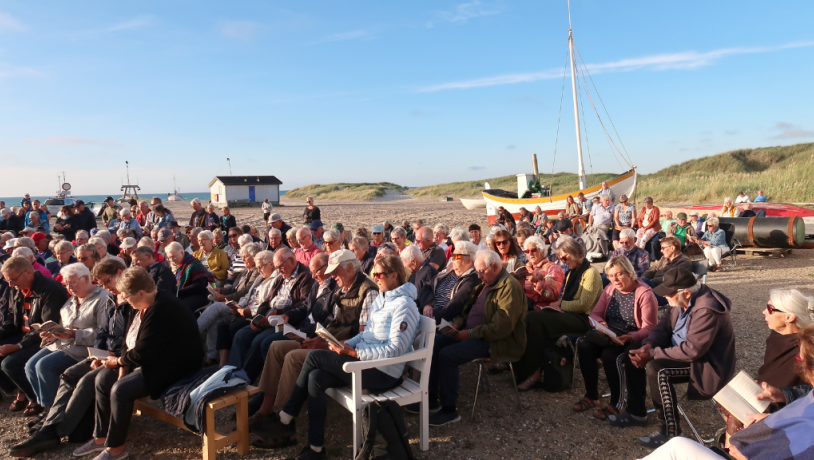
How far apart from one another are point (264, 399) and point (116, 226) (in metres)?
9.57

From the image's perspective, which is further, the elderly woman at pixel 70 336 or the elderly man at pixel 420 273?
the elderly man at pixel 420 273

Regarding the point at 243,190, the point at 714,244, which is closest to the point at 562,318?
the point at 714,244

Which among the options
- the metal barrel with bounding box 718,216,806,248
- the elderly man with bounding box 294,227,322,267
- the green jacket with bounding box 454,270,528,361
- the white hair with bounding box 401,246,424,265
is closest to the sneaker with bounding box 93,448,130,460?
the green jacket with bounding box 454,270,528,361

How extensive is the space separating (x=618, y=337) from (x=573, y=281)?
0.86 metres

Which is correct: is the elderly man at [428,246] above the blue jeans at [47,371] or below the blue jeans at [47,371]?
above

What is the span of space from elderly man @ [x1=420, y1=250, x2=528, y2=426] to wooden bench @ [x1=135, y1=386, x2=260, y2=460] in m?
1.37

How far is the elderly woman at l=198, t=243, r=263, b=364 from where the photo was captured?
4940mm

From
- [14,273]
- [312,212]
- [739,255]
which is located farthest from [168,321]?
[739,255]

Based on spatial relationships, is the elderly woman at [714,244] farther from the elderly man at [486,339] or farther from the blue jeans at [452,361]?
the blue jeans at [452,361]

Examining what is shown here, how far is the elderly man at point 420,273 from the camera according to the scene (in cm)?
480

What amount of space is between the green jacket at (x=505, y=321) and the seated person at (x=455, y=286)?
1.27 ft

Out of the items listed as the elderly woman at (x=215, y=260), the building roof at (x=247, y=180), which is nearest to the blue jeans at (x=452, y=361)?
the elderly woman at (x=215, y=260)

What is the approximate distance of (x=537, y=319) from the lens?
4320 millimetres

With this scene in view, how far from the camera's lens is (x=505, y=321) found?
12.3 feet
